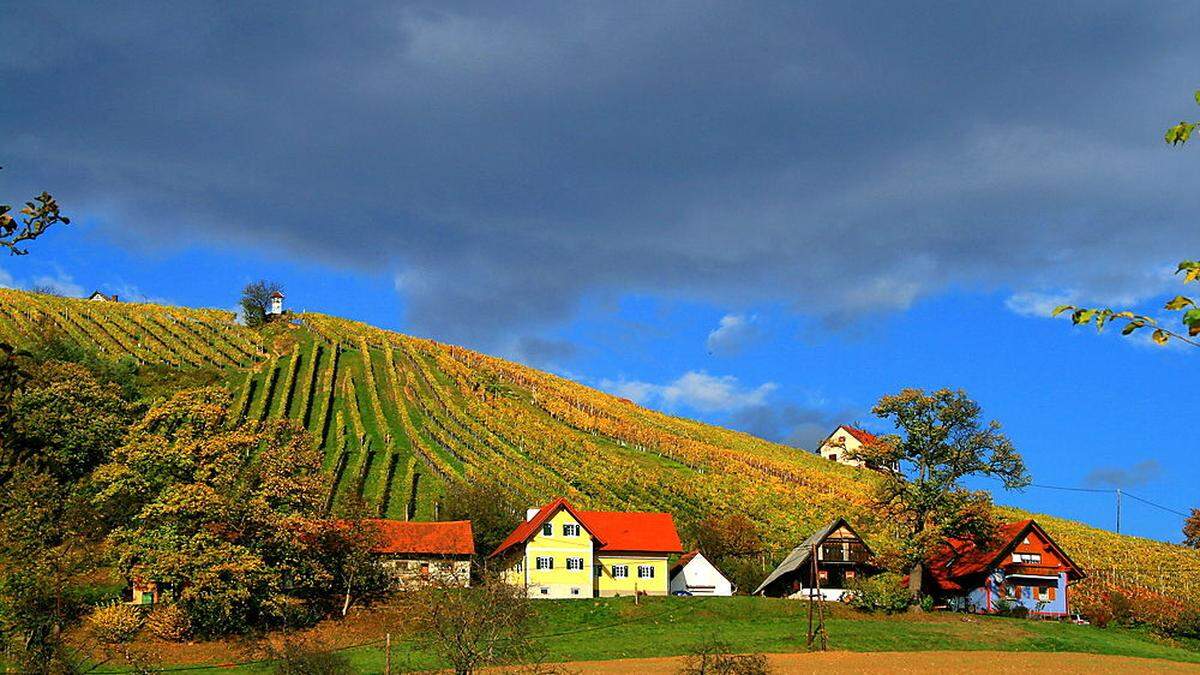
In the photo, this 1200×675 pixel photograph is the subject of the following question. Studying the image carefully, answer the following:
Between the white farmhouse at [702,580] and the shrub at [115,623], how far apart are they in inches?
1783

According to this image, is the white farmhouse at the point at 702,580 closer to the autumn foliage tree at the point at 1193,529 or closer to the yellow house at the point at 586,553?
the yellow house at the point at 586,553

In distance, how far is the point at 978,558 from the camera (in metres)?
83.7

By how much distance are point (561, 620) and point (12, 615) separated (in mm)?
40474

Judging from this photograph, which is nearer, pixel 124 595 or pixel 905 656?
pixel 905 656

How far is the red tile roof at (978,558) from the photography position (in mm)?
81312

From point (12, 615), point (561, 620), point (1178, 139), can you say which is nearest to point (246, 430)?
point (561, 620)

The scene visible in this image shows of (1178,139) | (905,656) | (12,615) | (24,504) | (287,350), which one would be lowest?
(905,656)

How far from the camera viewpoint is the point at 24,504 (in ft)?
102

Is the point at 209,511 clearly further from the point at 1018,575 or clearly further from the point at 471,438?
the point at 471,438

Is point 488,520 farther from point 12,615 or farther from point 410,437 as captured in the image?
point 12,615

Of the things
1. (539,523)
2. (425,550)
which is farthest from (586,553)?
(425,550)

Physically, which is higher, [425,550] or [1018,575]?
[425,550]

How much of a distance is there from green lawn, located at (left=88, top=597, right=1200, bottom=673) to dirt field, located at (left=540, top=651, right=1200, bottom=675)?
2148mm

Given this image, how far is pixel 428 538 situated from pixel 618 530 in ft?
55.9
